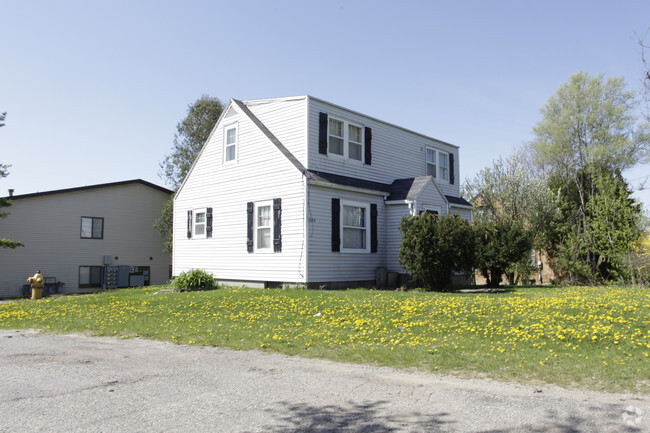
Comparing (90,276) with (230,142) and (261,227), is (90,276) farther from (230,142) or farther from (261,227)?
(261,227)

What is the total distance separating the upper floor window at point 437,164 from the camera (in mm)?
22719

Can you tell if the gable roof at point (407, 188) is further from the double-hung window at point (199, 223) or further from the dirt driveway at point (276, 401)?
the dirt driveway at point (276, 401)

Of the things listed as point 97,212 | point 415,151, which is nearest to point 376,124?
point 415,151

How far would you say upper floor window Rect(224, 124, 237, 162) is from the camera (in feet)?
65.5

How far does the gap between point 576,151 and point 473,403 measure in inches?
994

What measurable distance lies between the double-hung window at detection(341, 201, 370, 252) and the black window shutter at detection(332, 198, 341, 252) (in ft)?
0.81

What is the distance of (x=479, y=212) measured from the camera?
93.8 feet

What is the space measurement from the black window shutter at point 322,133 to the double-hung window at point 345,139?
0.36 m

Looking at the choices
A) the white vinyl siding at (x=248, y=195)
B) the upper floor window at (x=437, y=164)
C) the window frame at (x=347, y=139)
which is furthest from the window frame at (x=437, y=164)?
the white vinyl siding at (x=248, y=195)

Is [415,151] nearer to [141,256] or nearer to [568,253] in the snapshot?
[568,253]

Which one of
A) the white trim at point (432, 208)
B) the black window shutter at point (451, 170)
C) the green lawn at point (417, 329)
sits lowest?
the green lawn at point (417, 329)

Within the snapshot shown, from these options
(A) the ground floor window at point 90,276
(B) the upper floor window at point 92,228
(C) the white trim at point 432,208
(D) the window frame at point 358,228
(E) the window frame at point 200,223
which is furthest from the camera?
(B) the upper floor window at point 92,228

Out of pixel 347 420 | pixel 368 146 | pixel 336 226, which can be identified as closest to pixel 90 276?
pixel 336 226

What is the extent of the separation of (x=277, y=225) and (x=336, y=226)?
198cm
